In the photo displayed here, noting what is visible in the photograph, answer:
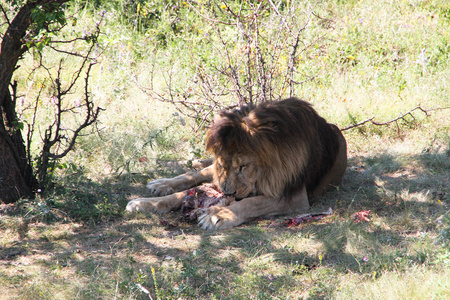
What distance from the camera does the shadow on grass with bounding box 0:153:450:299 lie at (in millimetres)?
3137

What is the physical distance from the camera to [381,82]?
7562 millimetres

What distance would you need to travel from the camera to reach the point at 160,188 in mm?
4984

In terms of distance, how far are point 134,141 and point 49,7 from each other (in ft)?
8.57

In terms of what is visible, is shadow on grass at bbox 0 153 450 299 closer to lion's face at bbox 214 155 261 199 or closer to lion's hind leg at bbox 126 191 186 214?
lion's hind leg at bbox 126 191 186 214

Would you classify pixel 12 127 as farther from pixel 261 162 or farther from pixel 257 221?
pixel 257 221

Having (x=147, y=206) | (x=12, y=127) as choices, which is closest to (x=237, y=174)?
(x=147, y=206)

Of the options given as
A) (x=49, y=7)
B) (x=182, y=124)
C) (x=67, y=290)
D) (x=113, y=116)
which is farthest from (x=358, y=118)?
(x=67, y=290)

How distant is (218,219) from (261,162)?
0.69 metres

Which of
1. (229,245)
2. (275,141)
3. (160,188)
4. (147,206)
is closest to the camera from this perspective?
(229,245)

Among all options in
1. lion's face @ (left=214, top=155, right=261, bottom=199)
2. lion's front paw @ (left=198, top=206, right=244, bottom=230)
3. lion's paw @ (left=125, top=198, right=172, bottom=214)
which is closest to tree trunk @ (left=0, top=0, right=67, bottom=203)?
lion's paw @ (left=125, top=198, right=172, bottom=214)

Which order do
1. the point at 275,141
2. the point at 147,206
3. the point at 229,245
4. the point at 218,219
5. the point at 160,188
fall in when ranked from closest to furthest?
1. the point at 229,245
2. the point at 218,219
3. the point at 275,141
4. the point at 147,206
5. the point at 160,188

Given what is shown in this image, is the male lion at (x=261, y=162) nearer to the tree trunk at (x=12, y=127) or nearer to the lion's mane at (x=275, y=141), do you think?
the lion's mane at (x=275, y=141)

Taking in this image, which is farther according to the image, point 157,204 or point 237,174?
point 157,204

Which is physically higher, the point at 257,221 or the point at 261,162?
the point at 261,162
